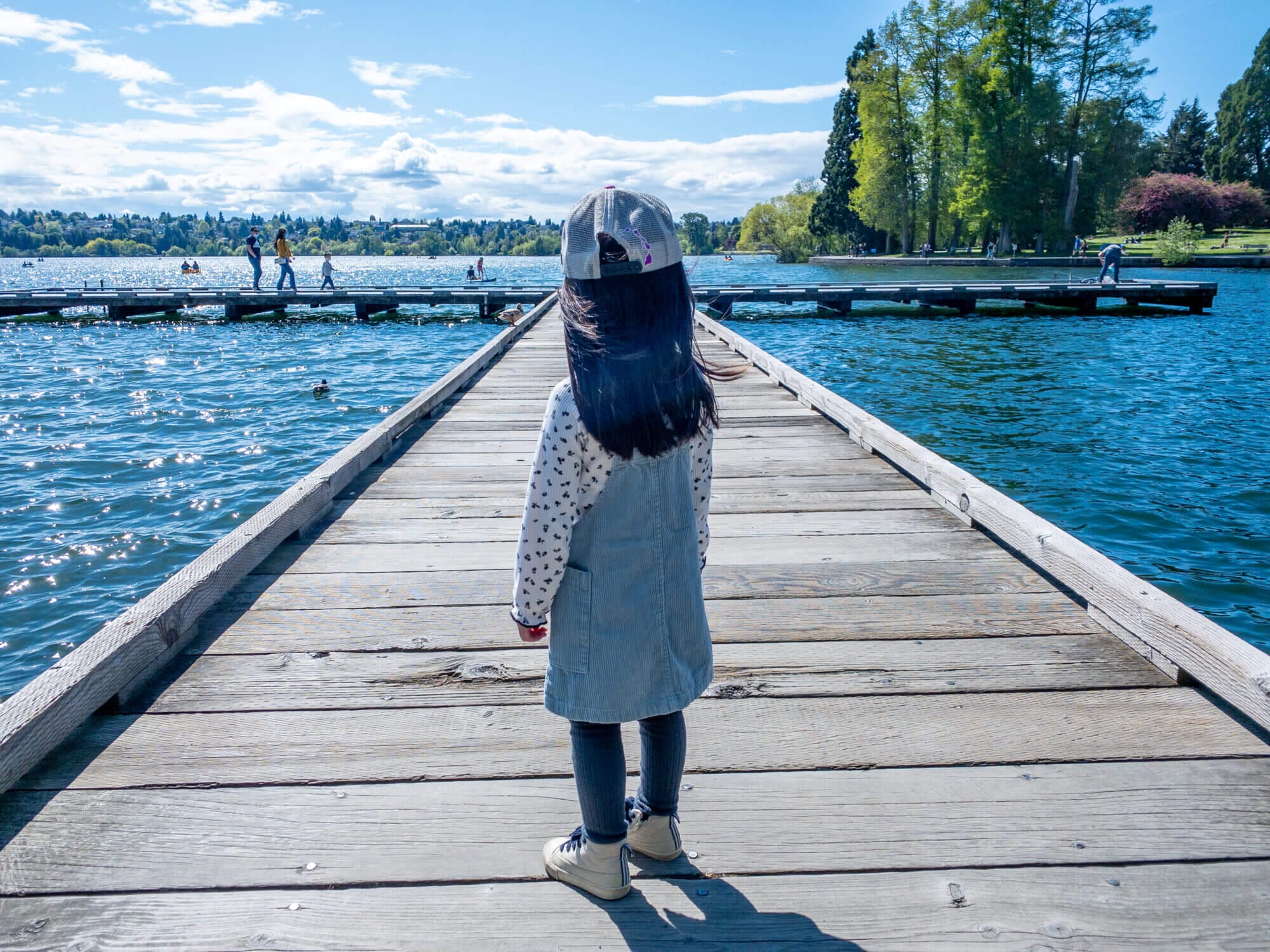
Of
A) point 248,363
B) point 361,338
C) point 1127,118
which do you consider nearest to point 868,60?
point 1127,118

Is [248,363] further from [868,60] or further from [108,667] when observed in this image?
[868,60]

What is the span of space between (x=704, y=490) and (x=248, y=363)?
62.3 ft

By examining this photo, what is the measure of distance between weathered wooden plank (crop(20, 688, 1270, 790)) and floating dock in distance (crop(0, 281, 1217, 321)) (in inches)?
944

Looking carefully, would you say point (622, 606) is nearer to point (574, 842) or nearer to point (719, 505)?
point (574, 842)

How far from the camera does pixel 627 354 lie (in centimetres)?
175

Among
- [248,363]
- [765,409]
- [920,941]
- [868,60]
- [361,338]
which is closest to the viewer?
[920,941]

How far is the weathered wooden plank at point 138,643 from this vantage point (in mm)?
2314

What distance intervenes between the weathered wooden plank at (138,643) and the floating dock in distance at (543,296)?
22.7 m

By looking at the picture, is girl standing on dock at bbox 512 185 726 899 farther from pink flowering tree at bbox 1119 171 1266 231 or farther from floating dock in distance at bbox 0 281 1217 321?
pink flowering tree at bbox 1119 171 1266 231

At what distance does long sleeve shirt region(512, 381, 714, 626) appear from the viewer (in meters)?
1.77

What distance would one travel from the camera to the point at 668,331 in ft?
5.86

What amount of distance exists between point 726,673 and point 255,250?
1060 inches

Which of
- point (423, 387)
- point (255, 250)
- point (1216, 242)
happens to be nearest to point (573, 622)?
point (423, 387)

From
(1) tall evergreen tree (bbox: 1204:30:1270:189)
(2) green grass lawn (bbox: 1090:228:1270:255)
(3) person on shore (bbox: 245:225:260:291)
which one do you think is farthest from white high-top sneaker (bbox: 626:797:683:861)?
(1) tall evergreen tree (bbox: 1204:30:1270:189)
